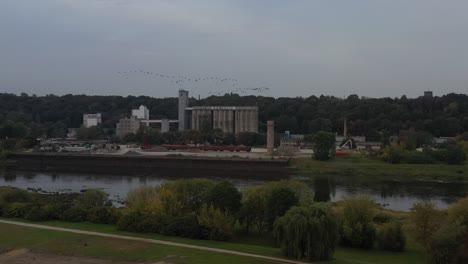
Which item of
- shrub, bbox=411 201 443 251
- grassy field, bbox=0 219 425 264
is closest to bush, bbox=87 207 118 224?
grassy field, bbox=0 219 425 264

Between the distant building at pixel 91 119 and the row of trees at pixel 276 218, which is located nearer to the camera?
the row of trees at pixel 276 218

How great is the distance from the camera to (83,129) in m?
109

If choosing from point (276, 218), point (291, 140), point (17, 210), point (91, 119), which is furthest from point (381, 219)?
point (91, 119)

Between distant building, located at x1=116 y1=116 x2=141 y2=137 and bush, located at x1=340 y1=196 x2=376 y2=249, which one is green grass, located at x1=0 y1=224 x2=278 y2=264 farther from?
distant building, located at x1=116 y1=116 x2=141 y2=137

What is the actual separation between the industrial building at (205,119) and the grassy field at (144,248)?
78688 mm

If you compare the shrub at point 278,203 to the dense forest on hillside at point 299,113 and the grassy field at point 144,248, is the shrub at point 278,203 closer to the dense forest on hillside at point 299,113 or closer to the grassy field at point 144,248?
the grassy field at point 144,248

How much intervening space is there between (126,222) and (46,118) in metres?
116

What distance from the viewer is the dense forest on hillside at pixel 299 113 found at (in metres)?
95.9

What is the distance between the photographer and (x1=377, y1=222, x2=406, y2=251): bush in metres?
22.6

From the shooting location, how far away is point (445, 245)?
1906cm

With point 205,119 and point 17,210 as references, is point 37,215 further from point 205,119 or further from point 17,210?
point 205,119

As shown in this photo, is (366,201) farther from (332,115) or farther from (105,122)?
(105,122)

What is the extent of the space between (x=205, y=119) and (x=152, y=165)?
148 feet

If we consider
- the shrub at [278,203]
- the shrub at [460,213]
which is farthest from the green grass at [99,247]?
the shrub at [460,213]
